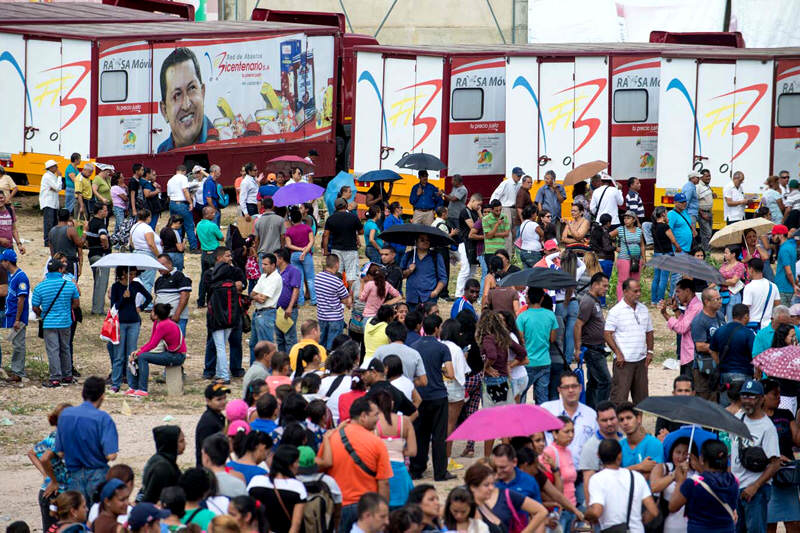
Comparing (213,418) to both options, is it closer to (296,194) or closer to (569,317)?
(569,317)

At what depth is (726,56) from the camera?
890 inches

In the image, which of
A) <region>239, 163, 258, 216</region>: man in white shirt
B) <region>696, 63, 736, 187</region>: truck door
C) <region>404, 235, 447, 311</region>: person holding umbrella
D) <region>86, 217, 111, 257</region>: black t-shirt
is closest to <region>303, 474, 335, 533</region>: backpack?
<region>404, 235, 447, 311</region>: person holding umbrella

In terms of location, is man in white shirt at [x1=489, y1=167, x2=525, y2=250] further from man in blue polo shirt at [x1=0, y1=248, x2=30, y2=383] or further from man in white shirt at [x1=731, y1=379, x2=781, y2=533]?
man in white shirt at [x1=731, y1=379, x2=781, y2=533]

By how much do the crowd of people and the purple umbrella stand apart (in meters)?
0.24

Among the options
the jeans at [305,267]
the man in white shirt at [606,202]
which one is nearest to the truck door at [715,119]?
the man in white shirt at [606,202]

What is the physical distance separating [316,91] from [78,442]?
17928 mm

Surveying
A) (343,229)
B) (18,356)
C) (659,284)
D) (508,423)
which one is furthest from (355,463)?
(659,284)

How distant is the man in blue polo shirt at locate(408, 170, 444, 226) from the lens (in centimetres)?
2030

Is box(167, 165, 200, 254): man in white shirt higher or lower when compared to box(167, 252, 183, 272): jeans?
higher

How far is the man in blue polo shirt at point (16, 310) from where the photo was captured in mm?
14484

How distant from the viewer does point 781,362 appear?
1070 centimetres

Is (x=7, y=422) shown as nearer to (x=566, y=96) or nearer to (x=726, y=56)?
(x=566, y=96)

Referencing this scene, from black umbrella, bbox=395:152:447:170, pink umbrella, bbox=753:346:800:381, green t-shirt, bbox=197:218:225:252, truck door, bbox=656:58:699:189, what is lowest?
pink umbrella, bbox=753:346:800:381

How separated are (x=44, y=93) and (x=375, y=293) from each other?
37.2 ft
